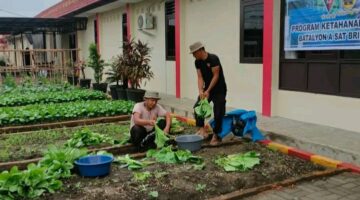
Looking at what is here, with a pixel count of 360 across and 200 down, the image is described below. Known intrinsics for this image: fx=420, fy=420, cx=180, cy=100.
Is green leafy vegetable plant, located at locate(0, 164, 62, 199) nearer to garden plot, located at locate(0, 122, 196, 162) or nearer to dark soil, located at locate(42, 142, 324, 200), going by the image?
dark soil, located at locate(42, 142, 324, 200)

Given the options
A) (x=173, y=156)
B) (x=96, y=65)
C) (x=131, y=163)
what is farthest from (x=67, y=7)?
(x=131, y=163)

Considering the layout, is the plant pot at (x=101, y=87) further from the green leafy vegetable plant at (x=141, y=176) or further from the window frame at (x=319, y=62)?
the green leafy vegetable plant at (x=141, y=176)

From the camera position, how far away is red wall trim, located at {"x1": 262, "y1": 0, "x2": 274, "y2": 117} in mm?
9055

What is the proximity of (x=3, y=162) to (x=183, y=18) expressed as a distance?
8329 mm

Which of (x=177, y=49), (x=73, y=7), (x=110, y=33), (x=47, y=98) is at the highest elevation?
(x=73, y=7)

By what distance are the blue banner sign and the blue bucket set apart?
4.67 metres

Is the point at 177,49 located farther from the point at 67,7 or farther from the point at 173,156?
the point at 67,7

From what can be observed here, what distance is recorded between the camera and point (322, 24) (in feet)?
26.2

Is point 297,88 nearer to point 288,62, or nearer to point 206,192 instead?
point 288,62

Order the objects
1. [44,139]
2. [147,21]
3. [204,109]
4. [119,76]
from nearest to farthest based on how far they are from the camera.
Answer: [204,109], [44,139], [119,76], [147,21]

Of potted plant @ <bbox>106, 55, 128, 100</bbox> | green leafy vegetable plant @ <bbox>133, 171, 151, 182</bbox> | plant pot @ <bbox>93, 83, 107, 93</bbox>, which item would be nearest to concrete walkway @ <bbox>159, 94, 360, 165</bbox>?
green leafy vegetable plant @ <bbox>133, 171, 151, 182</bbox>

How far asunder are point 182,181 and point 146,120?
1673 mm

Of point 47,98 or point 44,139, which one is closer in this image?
point 44,139

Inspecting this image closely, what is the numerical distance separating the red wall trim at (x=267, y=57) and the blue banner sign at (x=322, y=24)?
340 mm
